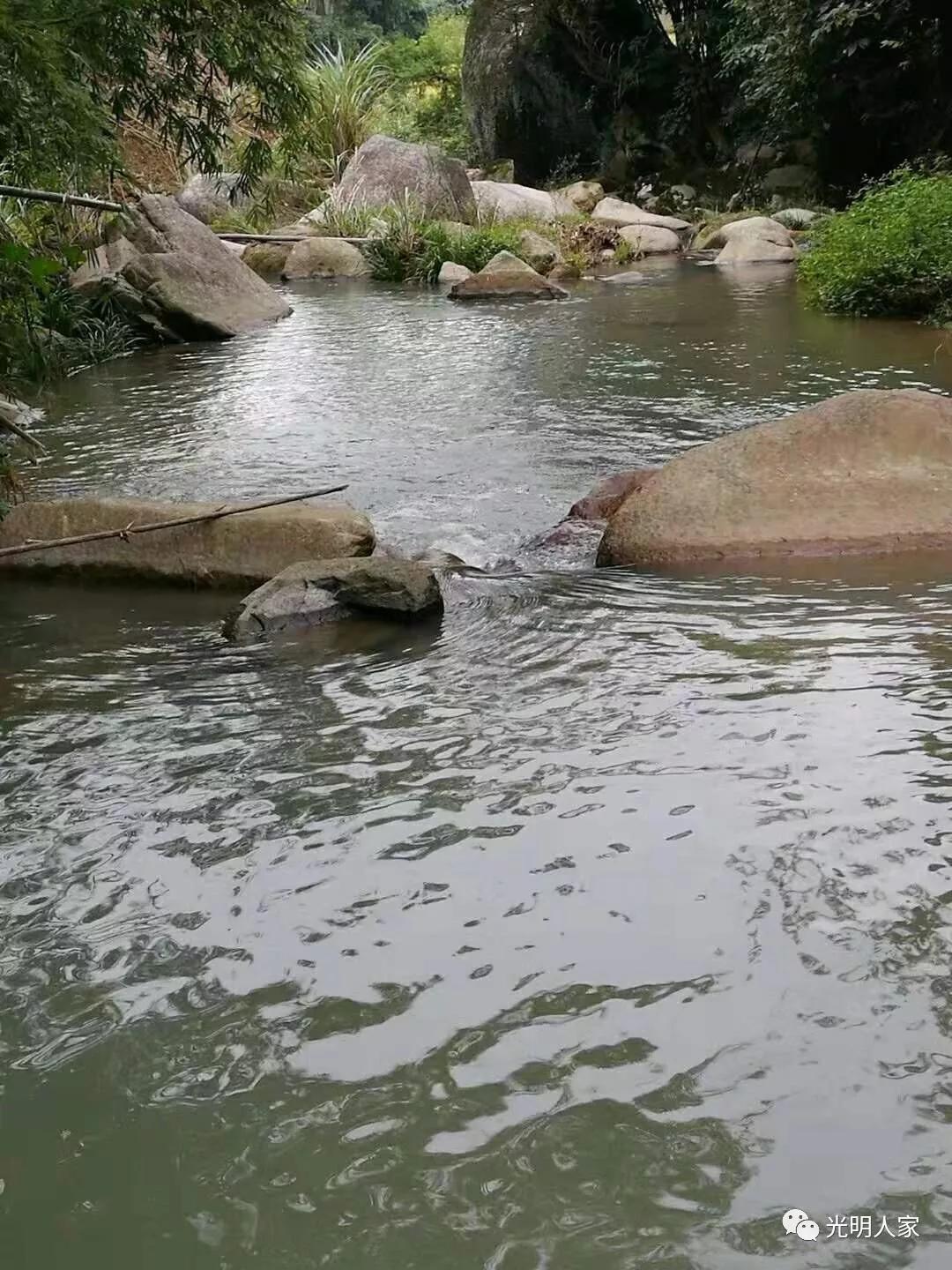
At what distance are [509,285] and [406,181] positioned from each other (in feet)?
19.5

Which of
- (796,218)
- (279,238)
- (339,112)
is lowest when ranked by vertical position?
(796,218)

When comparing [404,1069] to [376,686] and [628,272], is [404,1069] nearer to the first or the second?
[376,686]

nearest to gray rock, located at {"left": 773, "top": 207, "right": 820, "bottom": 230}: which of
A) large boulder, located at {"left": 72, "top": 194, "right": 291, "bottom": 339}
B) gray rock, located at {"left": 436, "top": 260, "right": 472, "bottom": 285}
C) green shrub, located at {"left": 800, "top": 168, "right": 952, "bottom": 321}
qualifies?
gray rock, located at {"left": 436, "top": 260, "right": 472, "bottom": 285}

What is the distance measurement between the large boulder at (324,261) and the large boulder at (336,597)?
13791mm

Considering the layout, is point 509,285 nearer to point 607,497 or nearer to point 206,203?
point 206,203

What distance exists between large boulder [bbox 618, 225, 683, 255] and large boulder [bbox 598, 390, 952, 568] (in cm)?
1360

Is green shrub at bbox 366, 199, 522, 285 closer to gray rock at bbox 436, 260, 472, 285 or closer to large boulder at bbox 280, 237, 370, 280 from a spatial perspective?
gray rock at bbox 436, 260, 472, 285

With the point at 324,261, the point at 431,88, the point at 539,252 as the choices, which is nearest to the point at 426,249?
the point at 539,252

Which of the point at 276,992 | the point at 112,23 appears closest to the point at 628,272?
the point at 112,23

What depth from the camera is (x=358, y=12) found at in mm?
35625

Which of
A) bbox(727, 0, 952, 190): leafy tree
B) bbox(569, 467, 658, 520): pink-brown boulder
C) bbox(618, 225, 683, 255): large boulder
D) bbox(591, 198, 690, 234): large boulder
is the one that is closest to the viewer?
bbox(569, 467, 658, 520): pink-brown boulder

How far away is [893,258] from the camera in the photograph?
10.2 m

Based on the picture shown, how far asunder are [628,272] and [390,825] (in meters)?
14.1

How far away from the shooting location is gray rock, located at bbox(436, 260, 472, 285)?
52.3ft
